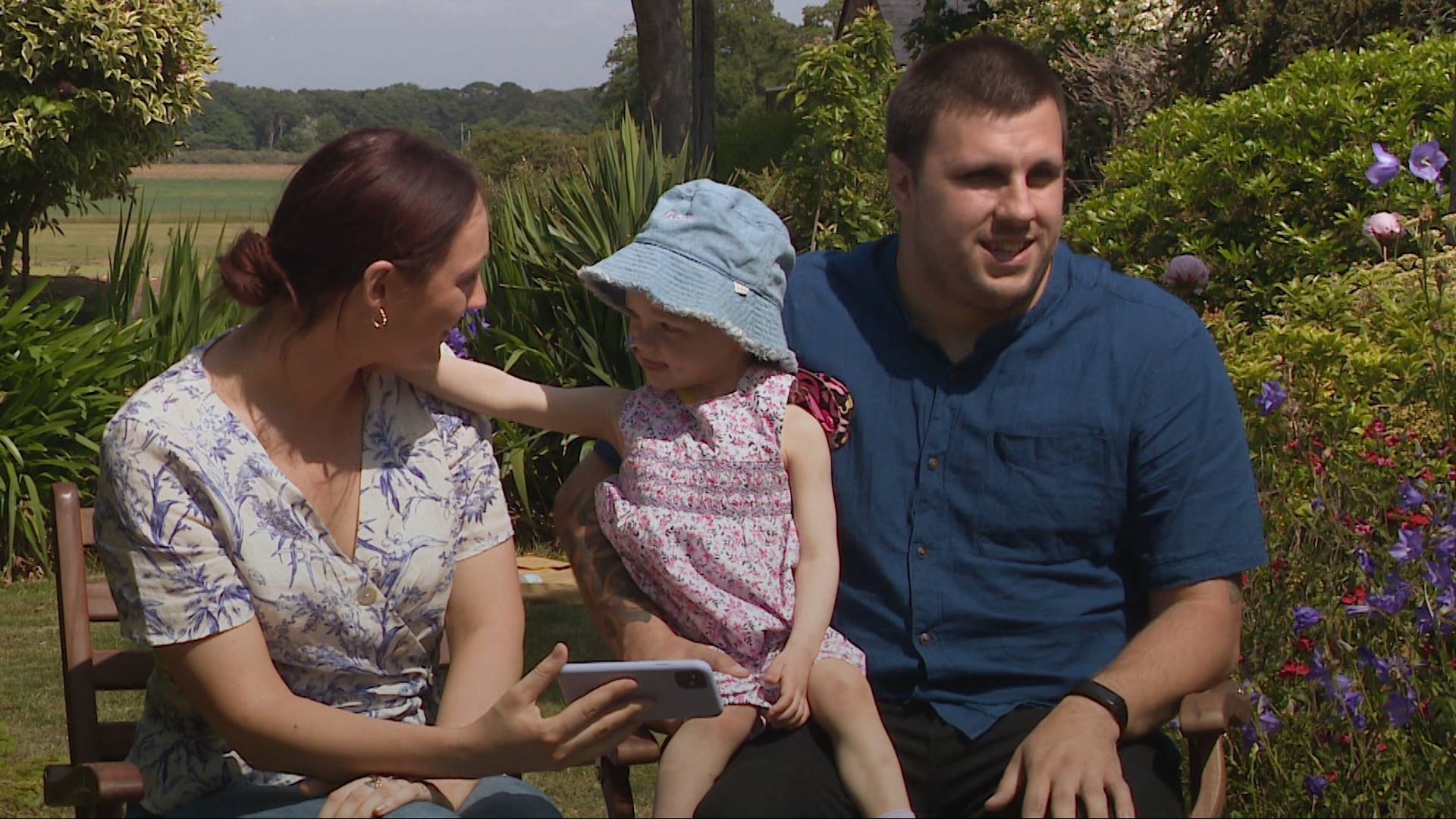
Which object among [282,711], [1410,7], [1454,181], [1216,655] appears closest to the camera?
[282,711]

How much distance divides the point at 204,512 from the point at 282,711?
332 millimetres

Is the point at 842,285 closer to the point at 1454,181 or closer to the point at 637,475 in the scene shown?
the point at 637,475

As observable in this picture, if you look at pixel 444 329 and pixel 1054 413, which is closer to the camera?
pixel 444 329

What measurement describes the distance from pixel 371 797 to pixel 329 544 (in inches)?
16.2

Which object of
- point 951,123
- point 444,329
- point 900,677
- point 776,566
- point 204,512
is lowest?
point 900,677

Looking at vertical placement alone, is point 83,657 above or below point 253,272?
below

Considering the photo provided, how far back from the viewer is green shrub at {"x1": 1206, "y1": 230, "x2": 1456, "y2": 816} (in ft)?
11.3

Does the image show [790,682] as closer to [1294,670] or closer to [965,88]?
[965,88]

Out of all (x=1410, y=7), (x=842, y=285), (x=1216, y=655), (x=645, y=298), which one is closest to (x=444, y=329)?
(x=645, y=298)

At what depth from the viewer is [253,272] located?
8.64 ft

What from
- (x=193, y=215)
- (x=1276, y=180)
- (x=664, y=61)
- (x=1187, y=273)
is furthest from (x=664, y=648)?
(x=664, y=61)

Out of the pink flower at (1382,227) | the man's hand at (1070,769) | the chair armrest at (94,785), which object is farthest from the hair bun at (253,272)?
Result: the pink flower at (1382,227)

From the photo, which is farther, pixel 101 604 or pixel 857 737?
pixel 101 604

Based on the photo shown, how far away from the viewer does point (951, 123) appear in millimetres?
3123
